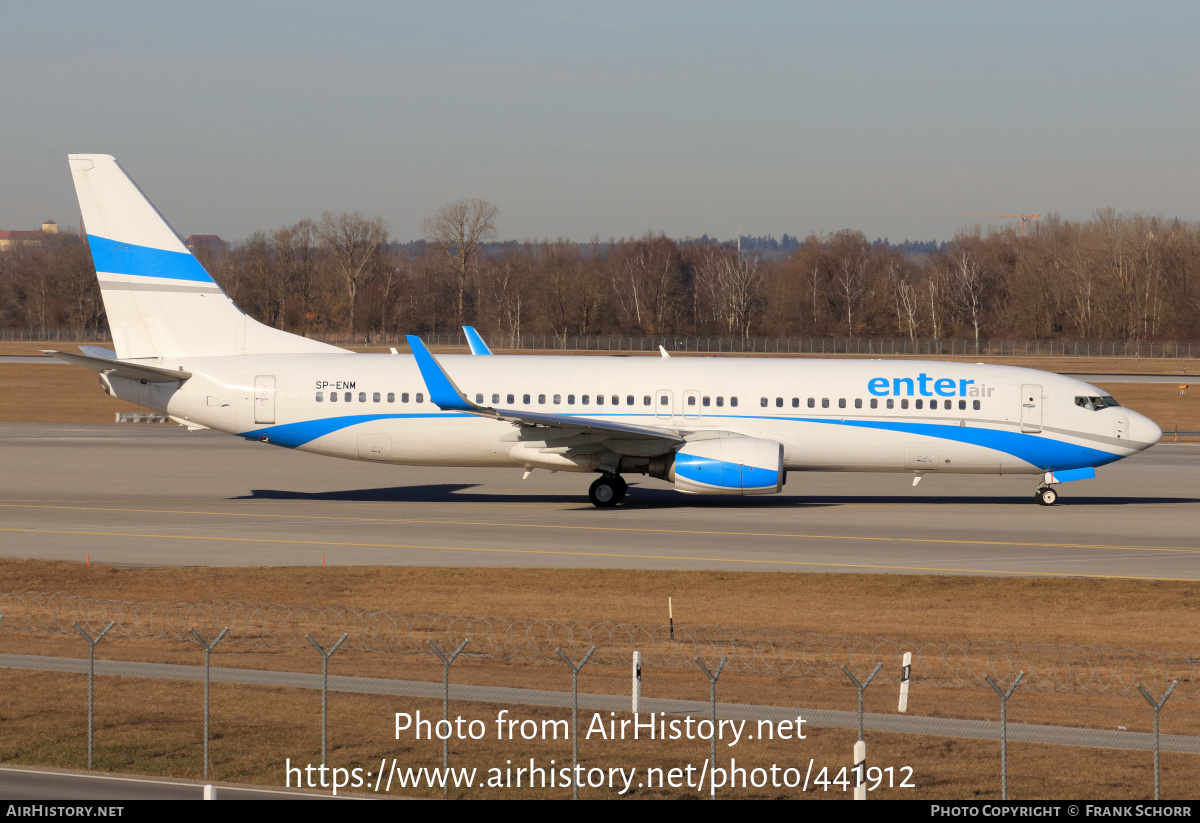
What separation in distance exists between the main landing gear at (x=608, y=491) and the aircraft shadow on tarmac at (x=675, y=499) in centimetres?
63

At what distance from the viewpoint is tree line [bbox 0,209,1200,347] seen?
151 m

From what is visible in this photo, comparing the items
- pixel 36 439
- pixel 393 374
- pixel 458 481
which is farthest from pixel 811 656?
pixel 36 439

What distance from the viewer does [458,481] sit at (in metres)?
47.4

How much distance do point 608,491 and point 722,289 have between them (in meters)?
138

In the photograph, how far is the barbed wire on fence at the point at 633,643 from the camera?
21.2m

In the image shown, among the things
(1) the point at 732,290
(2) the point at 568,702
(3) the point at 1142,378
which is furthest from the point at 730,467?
(1) the point at 732,290

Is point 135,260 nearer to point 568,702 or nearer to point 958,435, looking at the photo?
point 958,435

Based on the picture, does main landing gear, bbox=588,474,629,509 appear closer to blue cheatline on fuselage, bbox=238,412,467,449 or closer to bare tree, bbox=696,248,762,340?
blue cheatline on fuselage, bbox=238,412,467,449

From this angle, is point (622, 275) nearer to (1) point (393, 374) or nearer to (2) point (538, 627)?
(1) point (393, 374)

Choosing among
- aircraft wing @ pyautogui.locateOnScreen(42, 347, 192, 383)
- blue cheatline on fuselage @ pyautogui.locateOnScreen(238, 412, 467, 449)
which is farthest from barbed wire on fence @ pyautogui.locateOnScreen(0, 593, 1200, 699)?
blue cheatline on fuselage @ pyautogui.locateOnScreen(238, 412, 467, 449)

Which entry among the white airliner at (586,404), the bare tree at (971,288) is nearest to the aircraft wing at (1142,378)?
the white airliner at (586,404)

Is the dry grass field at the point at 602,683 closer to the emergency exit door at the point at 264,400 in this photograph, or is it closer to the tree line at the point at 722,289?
the emergency exit door at the point at 264,400

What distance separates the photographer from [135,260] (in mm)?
40906

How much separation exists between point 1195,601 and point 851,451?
563 inches
